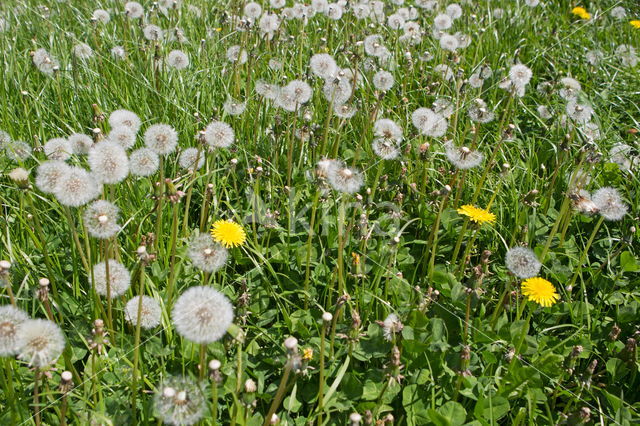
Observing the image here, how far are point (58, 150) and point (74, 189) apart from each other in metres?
0.60

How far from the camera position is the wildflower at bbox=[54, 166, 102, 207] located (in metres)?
1.67

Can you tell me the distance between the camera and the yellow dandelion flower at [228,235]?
7.06 ft

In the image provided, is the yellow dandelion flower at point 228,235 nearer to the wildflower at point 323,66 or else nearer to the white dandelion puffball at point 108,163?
the white dandelion puffball at point 108,163

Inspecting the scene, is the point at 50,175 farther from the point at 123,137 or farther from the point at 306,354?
the point at 306,354

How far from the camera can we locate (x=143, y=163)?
6.84 ft

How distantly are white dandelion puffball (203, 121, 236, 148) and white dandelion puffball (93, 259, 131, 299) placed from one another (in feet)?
1.89

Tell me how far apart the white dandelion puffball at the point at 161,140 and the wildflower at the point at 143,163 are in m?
0.05

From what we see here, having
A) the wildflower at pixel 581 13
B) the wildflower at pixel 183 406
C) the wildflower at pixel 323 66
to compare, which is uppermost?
the wildflower at pixel 323 66

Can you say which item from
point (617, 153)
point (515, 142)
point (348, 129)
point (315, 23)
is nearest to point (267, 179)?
point (348, 129)

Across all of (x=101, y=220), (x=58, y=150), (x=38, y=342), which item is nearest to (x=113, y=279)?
(x=101, y=220)

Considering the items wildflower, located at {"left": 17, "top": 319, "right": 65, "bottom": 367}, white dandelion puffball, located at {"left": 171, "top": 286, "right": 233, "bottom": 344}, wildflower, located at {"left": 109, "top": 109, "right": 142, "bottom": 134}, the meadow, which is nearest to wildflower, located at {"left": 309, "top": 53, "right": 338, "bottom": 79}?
the meadow

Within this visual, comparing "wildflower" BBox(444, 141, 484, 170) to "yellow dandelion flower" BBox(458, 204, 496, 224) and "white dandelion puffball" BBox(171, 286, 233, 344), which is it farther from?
"white dandelion puffball" BBox(171, 286, 233, 344)

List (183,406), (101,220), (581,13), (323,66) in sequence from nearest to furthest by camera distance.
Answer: (183,406) < (101,220) < (323,66) < (581,13)

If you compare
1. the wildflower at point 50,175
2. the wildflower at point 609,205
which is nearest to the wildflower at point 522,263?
the wildflower at point 609,205
